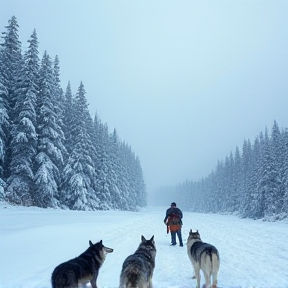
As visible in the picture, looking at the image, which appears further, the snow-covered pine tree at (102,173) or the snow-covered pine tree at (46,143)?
the snow-covered pine tree at (102,173)

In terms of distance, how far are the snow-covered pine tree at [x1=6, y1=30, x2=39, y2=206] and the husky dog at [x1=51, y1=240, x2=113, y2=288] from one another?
20578mm

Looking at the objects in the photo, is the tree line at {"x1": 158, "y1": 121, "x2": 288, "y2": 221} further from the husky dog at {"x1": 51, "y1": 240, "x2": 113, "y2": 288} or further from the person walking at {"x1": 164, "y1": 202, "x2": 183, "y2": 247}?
the husky dog at {"x1": 51, "y1": 240, "x2": 113, "y2": 288}

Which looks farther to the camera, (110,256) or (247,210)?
(247,210)

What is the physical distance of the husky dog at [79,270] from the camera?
555 cm

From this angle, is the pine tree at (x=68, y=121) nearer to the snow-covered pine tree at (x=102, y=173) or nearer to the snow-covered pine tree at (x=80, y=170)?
the snow-covered pine tree at (x=80, y=170)

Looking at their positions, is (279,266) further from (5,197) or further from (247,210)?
(247,210)

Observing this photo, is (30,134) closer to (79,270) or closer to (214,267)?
(79,270)

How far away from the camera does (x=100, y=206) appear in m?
43.3

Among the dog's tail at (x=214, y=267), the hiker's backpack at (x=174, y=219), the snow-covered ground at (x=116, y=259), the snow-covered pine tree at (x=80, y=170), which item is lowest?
the snow-covered ground at (x=116, y=259)

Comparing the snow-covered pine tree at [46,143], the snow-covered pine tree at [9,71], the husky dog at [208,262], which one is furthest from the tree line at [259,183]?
the snow-covered pine tree at [9,71]

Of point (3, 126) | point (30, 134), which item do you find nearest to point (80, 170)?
point (30, 134)

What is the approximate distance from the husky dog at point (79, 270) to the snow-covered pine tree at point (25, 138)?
20578mm

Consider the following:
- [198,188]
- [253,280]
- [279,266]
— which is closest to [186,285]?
[253,280]

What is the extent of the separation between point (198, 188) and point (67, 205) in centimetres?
10155
